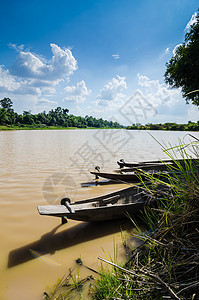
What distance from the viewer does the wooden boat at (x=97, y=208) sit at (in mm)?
2762

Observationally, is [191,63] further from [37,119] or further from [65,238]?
[37,119]

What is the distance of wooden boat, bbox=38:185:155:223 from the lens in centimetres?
276

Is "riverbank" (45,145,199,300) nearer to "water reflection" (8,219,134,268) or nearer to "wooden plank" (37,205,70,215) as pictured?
"water reflection" (8,219,134,268)

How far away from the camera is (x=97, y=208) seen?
3068 millimetres

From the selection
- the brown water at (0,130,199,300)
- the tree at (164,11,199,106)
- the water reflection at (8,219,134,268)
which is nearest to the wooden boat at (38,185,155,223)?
the water reflection at (8,219,134,268)

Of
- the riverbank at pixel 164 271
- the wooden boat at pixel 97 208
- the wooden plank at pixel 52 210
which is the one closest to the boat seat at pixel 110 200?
the wooden boat at pixel 97 208

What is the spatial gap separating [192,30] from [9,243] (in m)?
16.4

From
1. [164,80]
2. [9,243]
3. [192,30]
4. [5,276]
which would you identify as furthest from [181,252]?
[164,80]

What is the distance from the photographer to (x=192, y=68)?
12383 mm

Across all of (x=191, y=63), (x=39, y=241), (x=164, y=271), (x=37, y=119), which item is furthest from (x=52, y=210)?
(x=37, y=119)

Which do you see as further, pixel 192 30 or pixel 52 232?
pixel 192 30

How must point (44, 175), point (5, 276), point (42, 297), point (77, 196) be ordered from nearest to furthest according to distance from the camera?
point (42, 297)
point (5, 276)
point (77, 196)
point (44, 175)

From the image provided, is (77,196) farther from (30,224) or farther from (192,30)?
(192,30)

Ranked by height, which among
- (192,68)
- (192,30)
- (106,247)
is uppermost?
(192,30)
